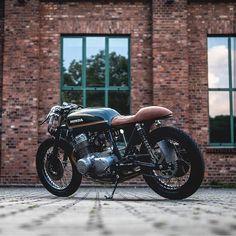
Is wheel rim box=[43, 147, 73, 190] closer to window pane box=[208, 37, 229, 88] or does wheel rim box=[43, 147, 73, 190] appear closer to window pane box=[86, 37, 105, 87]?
window pane box=[86, 37, 105, 87]

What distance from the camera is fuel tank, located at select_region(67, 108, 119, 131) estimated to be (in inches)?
211

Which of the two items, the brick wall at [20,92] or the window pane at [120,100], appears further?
the window pane at [120,100]

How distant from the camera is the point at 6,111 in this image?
10.2 metres

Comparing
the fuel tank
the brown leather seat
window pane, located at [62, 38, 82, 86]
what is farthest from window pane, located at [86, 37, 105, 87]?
the brown leather seat

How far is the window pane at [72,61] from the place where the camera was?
35.1ft

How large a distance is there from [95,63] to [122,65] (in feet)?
2.14

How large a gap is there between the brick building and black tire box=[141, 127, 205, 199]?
5405 millimetres

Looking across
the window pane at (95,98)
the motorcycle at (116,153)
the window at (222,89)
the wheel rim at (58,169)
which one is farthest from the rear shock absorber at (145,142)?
the window at (222,89)

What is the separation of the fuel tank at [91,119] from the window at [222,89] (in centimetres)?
577

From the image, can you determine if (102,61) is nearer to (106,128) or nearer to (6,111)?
(6,111)

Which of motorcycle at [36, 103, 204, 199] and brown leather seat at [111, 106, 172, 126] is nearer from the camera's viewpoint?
motorcycle at [36, 103, 204, 199]

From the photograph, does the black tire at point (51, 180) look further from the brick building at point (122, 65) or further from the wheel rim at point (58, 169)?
the brick building at point (122, 65)

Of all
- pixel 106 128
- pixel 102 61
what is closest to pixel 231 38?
pixel 102 61

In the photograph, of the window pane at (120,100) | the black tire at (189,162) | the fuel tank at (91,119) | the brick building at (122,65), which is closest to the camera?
the black tire at (189,162)
